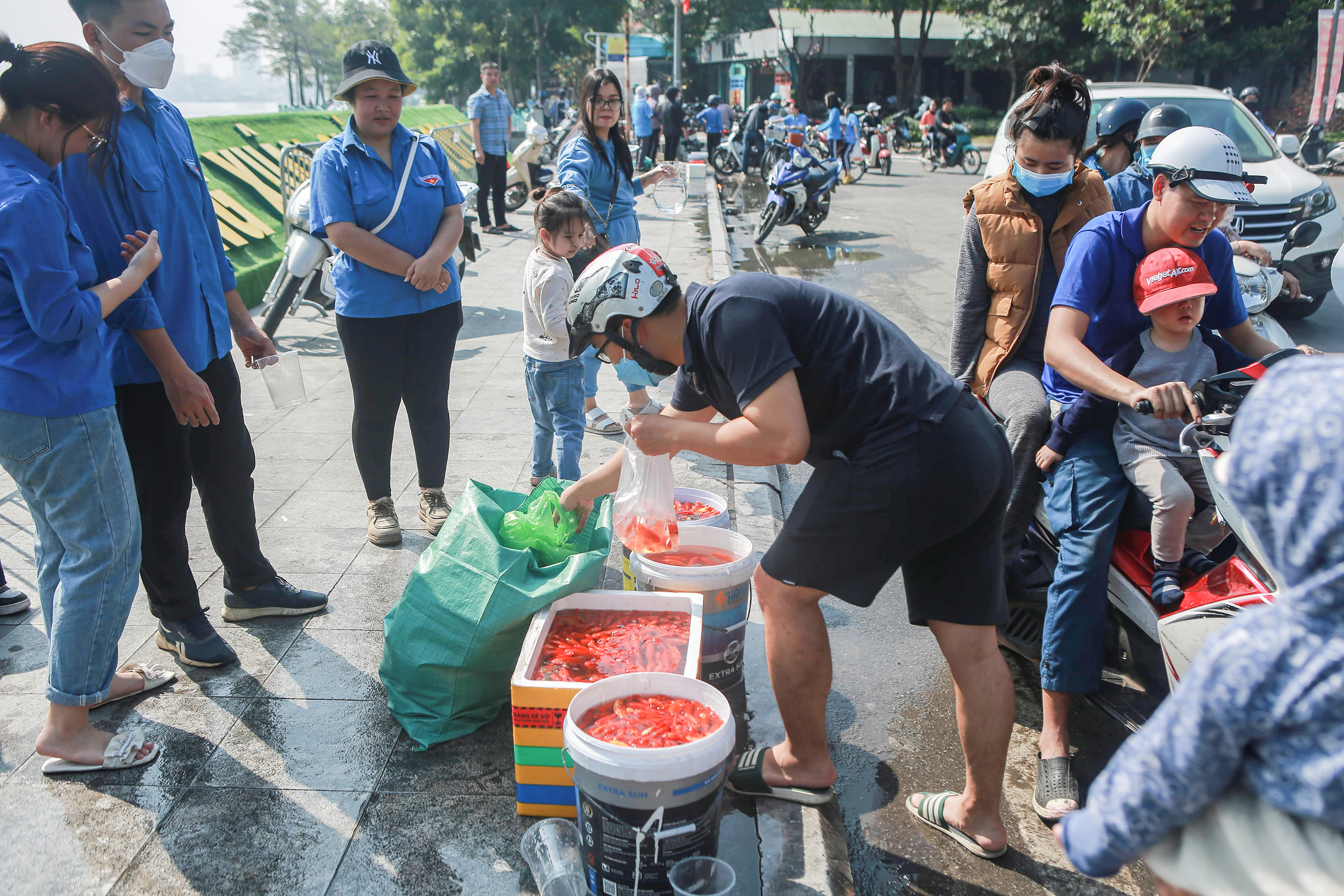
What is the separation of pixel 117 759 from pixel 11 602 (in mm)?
1321

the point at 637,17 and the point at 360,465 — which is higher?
the point at 637,17

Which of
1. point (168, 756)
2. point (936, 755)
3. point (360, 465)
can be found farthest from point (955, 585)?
point (360, 465)

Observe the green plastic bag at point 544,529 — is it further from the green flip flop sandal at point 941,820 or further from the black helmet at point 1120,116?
the black helmet at point 1120,116

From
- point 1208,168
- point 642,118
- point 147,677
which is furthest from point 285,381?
point 642,118

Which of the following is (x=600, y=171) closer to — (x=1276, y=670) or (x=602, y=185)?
(x=602, y=185)

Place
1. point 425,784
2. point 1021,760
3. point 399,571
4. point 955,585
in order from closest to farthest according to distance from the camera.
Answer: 1. point 955,585
2. point 425,784
3. point 1021,760
4. point 399,571

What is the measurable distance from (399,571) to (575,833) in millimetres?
1895

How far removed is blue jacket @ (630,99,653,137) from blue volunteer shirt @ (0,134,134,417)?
1984cm

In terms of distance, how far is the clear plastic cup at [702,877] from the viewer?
226 centimetres

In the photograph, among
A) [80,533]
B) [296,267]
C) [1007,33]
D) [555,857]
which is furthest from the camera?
[1007,33]

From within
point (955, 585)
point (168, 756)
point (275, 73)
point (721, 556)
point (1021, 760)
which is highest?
point (275, 73)

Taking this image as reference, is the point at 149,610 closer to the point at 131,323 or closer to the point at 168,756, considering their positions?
the point at 168,756

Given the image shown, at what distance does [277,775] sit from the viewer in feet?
9.53

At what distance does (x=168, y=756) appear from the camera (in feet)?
9.77
